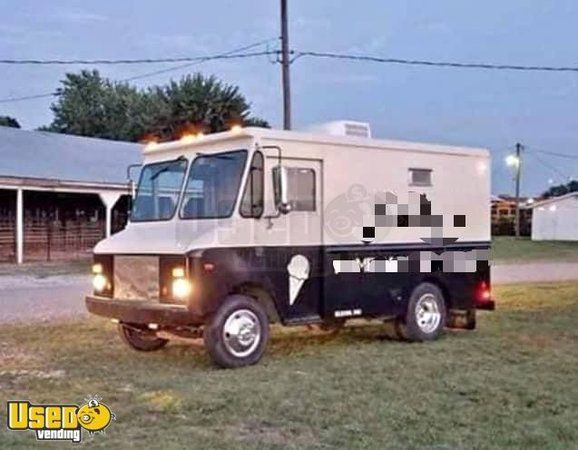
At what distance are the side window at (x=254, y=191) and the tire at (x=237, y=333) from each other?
95cm

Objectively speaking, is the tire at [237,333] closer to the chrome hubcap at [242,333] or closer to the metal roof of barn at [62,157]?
the chrome hubcap at [242,333]

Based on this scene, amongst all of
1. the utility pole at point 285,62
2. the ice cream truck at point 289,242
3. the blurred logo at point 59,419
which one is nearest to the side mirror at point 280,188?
the ice cream truck at point 289,242

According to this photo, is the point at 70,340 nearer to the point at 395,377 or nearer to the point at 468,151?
the point at 395,377

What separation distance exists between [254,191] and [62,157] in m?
23.4

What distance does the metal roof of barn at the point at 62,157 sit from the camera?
91.8 ft

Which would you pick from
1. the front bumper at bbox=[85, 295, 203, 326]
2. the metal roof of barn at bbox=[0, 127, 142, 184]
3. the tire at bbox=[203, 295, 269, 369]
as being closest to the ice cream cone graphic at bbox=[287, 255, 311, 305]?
the tire at bbox=[203, 295, 269, 369]

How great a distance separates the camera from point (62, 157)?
31.1 metres

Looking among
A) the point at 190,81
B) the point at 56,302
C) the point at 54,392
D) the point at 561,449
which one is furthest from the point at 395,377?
the point at 190,81

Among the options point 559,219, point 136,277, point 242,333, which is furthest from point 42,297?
point 559,219

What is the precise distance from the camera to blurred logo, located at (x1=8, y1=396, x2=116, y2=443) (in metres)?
6.26

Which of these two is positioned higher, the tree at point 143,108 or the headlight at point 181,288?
the tree at point 143,108

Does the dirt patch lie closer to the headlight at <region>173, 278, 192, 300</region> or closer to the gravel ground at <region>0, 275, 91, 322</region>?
the headlight at <region>173, 278, 192, 300</region>

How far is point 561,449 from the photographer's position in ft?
19.0

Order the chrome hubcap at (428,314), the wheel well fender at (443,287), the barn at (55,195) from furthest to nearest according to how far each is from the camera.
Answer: the barn at (55,195)
the wheel well fender at (443,287)
the chrome hubcap at (428,314)
